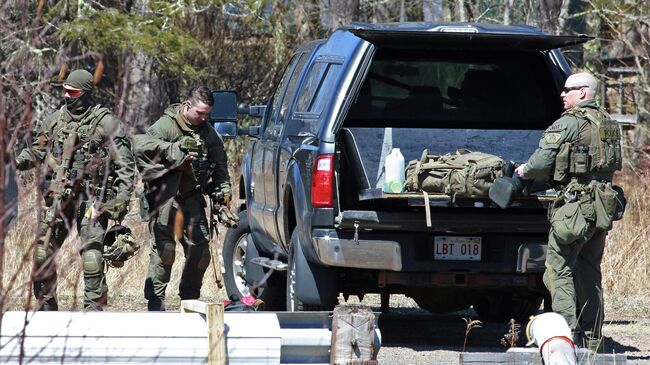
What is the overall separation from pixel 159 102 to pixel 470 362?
13981mm

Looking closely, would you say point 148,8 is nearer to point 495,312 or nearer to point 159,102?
point 159,102

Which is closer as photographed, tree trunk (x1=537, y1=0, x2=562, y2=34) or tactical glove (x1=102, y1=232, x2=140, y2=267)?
tactical glove (x1=102, y1=232, x2=140, y2=267)

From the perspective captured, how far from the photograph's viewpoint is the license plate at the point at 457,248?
7.76 m

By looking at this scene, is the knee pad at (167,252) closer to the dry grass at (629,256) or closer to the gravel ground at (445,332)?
the gravel ground at (445,332)

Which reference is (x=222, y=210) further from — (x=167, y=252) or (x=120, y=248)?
(x=120, y=248)

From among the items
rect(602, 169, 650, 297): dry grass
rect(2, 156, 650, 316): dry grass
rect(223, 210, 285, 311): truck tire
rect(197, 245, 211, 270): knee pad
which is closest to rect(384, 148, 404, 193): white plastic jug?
rect(197, 245, 211, 270): knee pad

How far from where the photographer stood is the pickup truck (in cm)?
769

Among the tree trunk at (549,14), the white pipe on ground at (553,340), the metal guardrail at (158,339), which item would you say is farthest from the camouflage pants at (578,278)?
the tree trunk at (549,14)

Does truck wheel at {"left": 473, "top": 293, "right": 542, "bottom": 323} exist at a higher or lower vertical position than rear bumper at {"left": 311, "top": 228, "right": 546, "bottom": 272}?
lower

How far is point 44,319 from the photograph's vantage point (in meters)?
4.98

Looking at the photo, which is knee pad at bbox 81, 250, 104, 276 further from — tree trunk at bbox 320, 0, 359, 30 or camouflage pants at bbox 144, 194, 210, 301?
tree trunk at bbox 320, 0, 359, 30

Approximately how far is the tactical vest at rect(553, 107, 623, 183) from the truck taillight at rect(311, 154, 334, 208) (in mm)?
1360

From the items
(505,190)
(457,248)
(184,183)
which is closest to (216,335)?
(505,190)

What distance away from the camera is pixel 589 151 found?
291 inches
